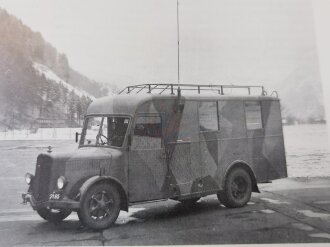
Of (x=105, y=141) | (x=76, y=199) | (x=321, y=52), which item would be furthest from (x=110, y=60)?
(x=321, y=52)

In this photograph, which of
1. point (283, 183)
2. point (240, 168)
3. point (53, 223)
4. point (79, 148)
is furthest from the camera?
point (283, 183)

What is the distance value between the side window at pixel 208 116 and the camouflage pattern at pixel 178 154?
0.19 feet

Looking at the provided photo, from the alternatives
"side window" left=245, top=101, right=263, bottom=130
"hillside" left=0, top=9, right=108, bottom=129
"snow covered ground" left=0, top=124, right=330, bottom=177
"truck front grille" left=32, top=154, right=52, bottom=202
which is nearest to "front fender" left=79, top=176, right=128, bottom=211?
"truck front grille" left=32, top=154, right=52, bottom=202

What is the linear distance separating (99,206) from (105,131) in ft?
3.83

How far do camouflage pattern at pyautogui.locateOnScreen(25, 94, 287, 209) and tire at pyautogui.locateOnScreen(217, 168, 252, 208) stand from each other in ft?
0.47

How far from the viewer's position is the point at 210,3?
582cm

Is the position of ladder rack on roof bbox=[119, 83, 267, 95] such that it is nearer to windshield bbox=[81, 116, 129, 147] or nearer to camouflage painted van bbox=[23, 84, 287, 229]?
camouflage painted van bbox=[23, 84, 287, 229]


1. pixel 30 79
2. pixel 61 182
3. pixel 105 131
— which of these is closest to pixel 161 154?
pixel 105 131

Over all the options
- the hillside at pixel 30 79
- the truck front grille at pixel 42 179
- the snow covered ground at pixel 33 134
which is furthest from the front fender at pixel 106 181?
the hillside at pixel 30 79

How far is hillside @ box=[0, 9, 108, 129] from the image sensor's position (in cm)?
542

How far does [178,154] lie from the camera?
17.8 ft

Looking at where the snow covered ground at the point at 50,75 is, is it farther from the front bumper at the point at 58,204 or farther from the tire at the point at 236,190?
the tire at the point at 236,190

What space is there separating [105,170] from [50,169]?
2.44 ft

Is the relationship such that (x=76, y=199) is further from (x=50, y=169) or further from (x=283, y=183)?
(x=283, y=183)
